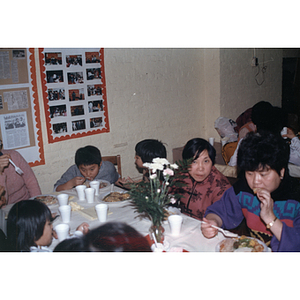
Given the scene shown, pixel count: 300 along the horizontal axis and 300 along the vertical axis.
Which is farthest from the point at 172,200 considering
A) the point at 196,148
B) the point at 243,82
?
the point at 243,82

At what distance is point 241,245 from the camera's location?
1.25 m

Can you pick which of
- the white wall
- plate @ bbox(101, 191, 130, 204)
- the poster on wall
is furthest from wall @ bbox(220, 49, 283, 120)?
plate @ bbox(101, 191, 130, 204)

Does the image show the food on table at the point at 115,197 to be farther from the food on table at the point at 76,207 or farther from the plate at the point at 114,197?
the food on table at the point at 76,207

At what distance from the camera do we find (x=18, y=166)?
6.75ft

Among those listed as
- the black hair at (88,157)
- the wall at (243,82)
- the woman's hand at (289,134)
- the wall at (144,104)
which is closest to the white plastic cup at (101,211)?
the black hair at (88,157)

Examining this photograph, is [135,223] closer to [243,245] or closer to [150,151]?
[243,245]

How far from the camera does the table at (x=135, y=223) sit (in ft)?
4.36

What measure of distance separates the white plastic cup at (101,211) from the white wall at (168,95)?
1.20 metres

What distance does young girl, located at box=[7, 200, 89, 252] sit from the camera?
4.34 ft

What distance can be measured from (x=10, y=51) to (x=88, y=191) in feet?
4.29

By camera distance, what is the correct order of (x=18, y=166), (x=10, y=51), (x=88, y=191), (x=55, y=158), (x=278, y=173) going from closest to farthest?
1. (x=278, y=173)
2. (x=88, y=191)
3. (x=18, y=166)
4. (x=10, y=51)
5. (x=55, y=158)

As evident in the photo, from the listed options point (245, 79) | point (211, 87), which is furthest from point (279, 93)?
point (211, 87)

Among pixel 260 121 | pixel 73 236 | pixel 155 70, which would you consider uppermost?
pixel 155 70

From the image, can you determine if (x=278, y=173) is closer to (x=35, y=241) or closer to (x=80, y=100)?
(x=35, y=241)
